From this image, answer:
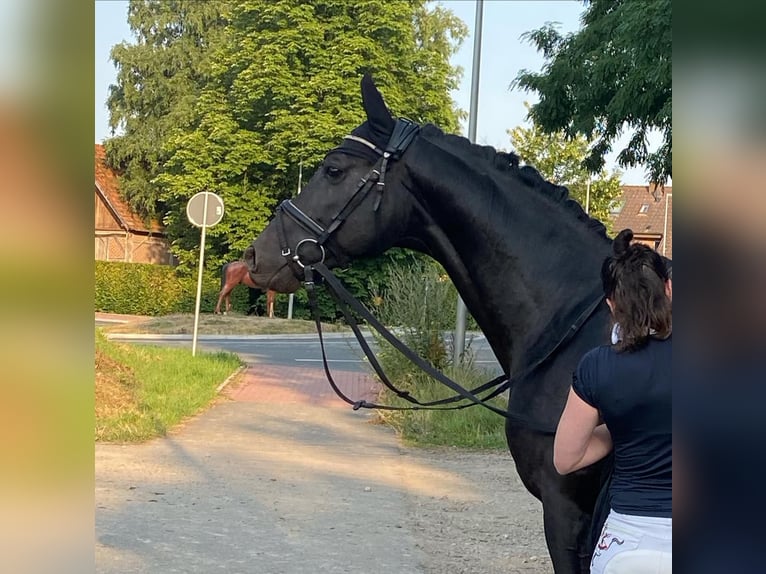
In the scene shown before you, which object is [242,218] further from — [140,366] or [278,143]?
[140,366]

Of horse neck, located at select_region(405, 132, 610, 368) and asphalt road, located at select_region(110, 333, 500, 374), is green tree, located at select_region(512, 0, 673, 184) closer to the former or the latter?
asphalt road, located at select_region(110, 333, 500, 374)

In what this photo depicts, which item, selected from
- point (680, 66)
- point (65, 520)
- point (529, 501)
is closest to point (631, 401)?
point (680, 66)

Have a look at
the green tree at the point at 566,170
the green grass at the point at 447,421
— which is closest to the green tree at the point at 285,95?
the green tree at the point at 566,170

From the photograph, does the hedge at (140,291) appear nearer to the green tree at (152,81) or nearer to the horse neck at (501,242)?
the green tree at (152,81)

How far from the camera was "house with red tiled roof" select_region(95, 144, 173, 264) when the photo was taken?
40.8m

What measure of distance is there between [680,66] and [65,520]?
1.20m

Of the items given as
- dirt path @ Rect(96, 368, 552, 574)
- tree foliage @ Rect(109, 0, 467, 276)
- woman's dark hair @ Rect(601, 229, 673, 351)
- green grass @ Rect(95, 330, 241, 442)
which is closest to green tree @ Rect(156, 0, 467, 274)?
tree foliage @ Rect(109, 0, 467, 276)

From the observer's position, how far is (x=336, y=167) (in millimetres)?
3062

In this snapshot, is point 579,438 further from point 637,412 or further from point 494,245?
point 494,245

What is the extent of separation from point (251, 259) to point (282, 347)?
59.8ft

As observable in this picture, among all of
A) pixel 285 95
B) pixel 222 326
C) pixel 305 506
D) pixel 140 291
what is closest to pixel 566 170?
pixel 285 95

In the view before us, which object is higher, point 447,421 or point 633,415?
point 633,415

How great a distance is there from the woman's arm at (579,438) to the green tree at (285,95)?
28.7 metres

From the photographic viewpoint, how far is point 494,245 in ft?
9.50
